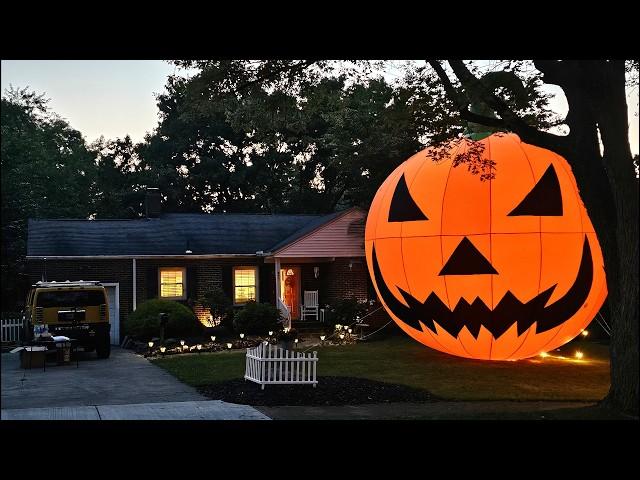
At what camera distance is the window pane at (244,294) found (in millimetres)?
25047

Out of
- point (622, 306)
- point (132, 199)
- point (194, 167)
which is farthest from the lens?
point (194, 167)

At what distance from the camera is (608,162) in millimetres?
8781

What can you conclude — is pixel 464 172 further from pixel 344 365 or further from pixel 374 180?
pixel 374 180

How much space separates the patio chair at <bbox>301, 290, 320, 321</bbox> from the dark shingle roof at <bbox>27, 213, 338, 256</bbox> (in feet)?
7.04

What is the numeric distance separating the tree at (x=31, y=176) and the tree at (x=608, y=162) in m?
19.3

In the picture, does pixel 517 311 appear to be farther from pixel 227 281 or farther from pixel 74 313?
pixel 227 281

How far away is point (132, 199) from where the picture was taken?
40.9 meters

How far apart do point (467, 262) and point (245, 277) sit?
13.9 meters

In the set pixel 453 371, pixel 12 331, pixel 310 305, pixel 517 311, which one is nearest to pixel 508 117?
pixel 517 311

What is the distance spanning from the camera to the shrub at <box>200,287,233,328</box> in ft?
73.8

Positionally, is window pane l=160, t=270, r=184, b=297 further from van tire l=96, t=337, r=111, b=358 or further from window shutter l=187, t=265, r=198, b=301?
van tire l=96, t=337, r=111, b=358

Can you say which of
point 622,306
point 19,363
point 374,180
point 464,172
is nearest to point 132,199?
point 374,180

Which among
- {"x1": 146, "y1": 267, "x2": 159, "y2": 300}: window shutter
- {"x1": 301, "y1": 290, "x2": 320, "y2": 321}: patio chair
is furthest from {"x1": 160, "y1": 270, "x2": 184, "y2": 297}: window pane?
{"x1": 301, "y1": 290, "x2": 320, "y2": 321}: patio chair

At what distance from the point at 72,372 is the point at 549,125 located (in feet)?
35.0
